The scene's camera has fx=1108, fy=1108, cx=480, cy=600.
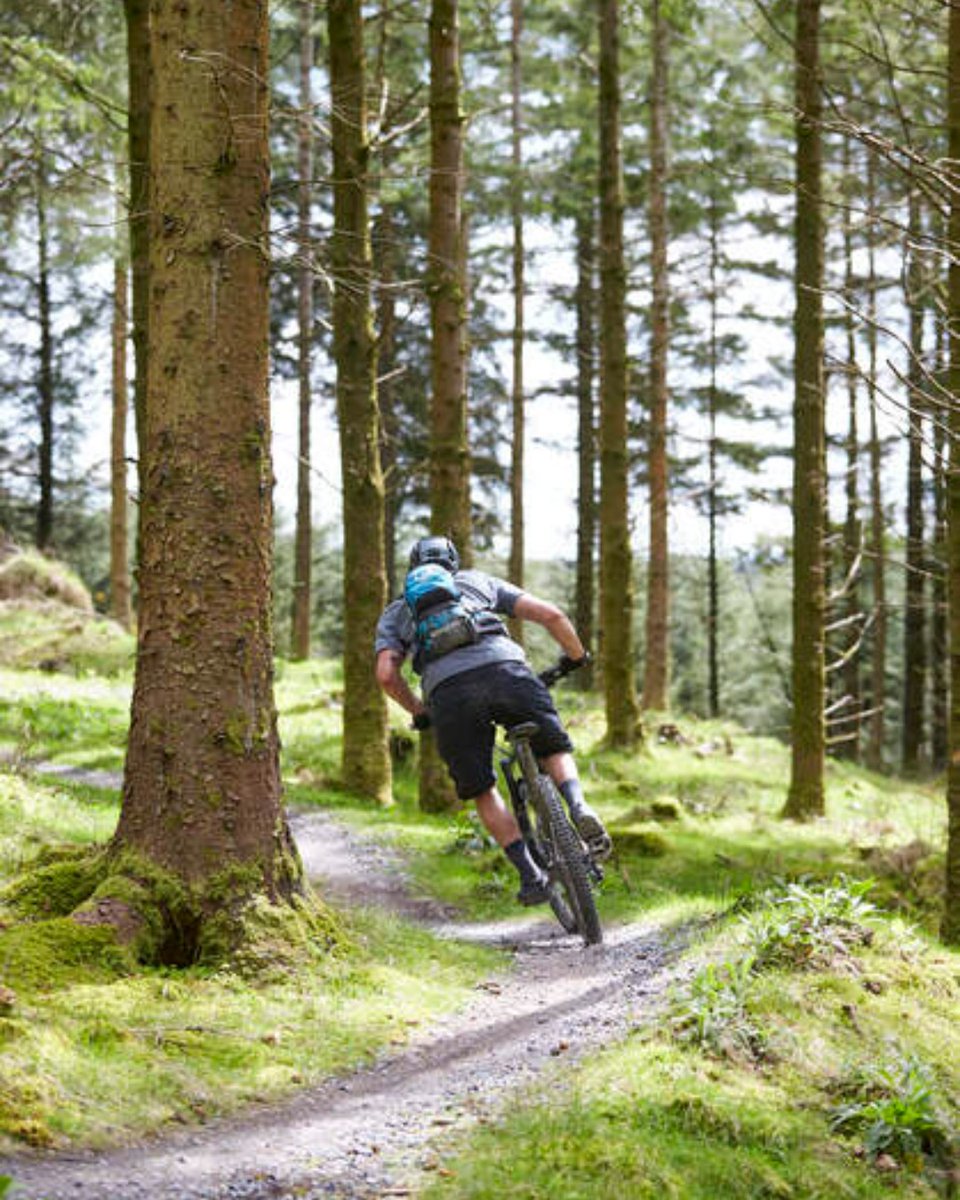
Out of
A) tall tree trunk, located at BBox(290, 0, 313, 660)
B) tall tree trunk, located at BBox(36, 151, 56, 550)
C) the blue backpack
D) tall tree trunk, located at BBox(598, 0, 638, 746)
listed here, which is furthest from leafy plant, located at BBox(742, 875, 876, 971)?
tall tree trunk, located at BBox(36, 151, 56, 550)

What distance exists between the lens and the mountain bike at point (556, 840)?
6.13m

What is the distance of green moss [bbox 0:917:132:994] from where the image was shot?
458 cm

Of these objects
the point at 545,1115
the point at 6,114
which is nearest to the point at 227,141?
the point at 545,1115

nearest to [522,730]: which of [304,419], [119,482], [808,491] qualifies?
[808,491]

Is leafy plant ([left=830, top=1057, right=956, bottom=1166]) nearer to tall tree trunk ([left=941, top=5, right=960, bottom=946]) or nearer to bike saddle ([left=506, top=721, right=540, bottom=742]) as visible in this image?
bike saddle ([left=506, top=721, right=540, bottom=742])

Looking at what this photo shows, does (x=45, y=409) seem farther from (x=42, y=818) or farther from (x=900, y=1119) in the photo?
(x=900, y=1119)

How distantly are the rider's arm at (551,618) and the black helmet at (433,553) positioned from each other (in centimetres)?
47

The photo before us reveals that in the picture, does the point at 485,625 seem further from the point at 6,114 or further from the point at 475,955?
the point at 6,114

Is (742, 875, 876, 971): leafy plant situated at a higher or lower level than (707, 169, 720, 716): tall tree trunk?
lower

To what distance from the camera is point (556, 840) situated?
20.2ft

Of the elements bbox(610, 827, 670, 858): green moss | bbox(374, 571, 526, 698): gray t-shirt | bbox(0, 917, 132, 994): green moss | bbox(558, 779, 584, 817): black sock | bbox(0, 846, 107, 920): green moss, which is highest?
bbox(374, 571, 526, 698): gray t-shirt

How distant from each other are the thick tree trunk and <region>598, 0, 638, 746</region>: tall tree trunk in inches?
160

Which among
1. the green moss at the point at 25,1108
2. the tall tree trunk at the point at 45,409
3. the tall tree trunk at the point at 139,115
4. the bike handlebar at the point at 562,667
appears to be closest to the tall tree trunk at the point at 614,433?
the tall tree trunk at the point at 139,115

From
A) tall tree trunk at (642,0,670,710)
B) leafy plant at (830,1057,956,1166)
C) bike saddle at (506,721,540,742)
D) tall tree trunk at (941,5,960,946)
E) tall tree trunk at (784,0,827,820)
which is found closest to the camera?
leafy plant at (830,1057,956,1166)
